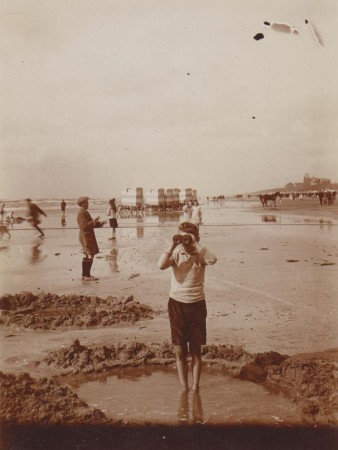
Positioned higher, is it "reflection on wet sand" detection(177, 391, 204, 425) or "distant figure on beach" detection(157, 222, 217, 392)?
"distant figure on beach" detection(157, 222, 217, 392)

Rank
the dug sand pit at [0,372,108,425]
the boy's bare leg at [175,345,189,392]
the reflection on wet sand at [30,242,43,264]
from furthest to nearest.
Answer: the reflection on wet sand at [30,242,43,264], the boy's bare leg at [175,345,189,392], the dug sand pit at [0,372,108,425]

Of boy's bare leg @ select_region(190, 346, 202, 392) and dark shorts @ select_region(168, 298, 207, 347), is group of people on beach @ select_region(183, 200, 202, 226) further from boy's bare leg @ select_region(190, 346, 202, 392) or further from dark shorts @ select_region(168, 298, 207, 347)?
boy's bare leg @ select_region(190, 346, 202, 392)

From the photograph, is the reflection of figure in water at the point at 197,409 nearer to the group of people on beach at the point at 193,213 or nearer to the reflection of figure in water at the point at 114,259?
the group of people on beach at the point at 193,213

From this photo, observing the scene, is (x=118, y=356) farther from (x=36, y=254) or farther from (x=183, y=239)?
(x=36, y=254)

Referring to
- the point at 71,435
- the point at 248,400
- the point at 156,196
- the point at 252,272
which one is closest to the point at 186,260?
the point at 248,400

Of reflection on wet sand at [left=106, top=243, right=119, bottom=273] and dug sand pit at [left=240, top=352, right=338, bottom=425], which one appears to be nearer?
dug sand pit at [left=240, top=352, right=338, bottom=425]

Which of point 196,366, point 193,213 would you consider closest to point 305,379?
point 196,366

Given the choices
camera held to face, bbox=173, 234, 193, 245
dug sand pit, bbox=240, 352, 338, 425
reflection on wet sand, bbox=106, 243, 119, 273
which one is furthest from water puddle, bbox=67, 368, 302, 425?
reflection on wet sand, bbox=106, 243, 119, 273
